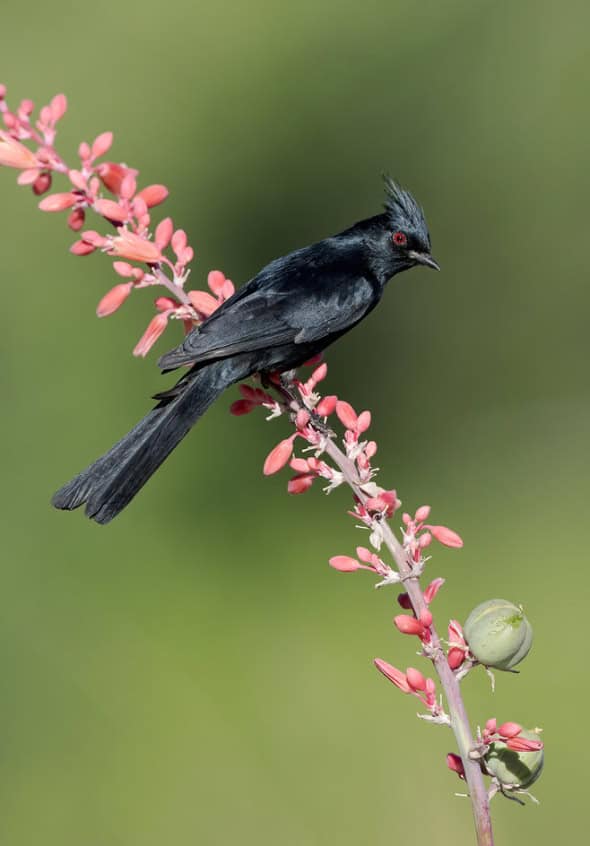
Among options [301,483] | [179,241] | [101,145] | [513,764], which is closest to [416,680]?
[513,764]

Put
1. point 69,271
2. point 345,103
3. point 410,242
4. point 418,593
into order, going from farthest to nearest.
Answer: point 345,103
point 69,271
point 410,242
point 418,593

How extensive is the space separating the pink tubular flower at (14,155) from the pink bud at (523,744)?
1.18m

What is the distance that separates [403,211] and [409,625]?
204 cm

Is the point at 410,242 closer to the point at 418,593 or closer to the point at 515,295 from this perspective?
the point at 418,593

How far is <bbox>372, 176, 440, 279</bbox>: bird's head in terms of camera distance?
3.35 metres

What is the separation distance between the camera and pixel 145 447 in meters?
2.40

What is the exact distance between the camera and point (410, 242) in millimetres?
3371

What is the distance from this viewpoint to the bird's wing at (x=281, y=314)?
7.89ft

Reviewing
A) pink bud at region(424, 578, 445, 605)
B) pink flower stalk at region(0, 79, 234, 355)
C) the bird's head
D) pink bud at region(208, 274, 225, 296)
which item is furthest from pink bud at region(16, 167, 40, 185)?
the bird's head

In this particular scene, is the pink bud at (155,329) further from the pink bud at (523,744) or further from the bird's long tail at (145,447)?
the pink bud at (523,744)

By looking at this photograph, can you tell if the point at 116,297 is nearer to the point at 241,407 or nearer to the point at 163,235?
the point at 163,235

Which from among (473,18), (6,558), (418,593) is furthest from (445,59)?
(418,593)

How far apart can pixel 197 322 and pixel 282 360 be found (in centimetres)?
65

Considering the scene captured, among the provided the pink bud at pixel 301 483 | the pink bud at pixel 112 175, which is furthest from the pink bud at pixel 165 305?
the pink bud at pixel 301 483
